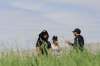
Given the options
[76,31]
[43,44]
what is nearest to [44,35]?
[76,31]

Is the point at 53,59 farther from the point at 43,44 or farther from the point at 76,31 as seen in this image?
the point at 76,31

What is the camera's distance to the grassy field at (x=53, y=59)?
692 centimetres

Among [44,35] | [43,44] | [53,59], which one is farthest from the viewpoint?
[44,35]

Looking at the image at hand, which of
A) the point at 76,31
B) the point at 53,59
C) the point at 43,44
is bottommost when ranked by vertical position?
the point at 53,59

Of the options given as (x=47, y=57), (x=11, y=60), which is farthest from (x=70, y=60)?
(x=11, y=60)

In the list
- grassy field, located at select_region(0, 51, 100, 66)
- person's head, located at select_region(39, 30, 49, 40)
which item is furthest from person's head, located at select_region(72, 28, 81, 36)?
grassy field, located at select_region(0, 51, 100, 66)

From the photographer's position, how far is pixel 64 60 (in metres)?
7.07

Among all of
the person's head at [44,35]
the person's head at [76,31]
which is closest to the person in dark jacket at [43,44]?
the person's head at [44,35]

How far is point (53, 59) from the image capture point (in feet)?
23.8

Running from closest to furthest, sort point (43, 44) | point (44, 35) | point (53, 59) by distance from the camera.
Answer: point (53, 59) < point (43, 44) < point (44, 35)

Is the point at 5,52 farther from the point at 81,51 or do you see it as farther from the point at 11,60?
the point at 81,51

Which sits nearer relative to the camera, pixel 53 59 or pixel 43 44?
pixel 53 59

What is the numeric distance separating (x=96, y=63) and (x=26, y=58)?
4.65 feet

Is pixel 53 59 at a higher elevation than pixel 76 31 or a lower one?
lower
